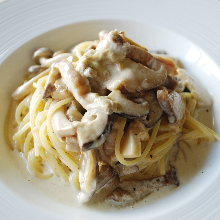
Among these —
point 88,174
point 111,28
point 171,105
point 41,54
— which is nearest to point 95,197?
point 88,174

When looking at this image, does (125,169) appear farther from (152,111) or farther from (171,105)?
(171,105)

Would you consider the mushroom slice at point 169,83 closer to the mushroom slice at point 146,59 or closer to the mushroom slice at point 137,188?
the mushroom slice at point 146,59

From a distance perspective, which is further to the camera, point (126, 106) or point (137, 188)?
point (137, 188)

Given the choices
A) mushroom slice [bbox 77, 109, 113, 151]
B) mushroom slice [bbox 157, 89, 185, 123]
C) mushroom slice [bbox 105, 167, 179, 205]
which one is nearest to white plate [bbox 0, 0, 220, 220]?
mushroom slice [bbox 105, 167, 179, 205]

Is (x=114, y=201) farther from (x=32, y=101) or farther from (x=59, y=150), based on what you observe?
(x=32, y=101)

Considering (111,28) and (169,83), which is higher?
(111,28)

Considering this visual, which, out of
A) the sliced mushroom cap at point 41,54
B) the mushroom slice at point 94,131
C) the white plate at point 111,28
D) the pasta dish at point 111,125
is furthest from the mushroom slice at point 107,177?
the sliced mushroom cap at point 41,54

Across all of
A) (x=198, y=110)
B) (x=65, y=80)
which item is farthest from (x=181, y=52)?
(x=65, y=80)
